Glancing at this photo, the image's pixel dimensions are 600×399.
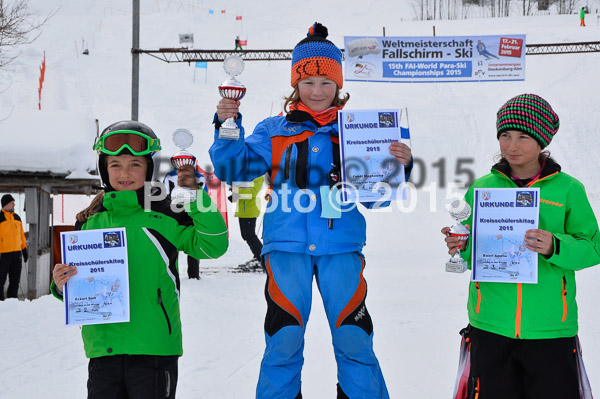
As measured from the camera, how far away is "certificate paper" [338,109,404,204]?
3227mm

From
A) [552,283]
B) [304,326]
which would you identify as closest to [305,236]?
[304,326]

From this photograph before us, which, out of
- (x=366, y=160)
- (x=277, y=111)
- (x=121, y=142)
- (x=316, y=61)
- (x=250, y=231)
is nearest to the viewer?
(x=121, y=142)

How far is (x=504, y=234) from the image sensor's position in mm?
3049

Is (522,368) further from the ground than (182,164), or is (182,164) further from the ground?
(182,164)

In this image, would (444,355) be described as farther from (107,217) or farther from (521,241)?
(107,217)

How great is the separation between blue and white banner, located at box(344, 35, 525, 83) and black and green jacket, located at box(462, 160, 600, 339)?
1362 cm

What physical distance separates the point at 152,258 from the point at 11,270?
9190mm

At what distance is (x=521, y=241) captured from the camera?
3.01m

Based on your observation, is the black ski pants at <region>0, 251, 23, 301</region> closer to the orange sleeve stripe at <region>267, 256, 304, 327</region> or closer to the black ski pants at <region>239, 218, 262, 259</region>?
the black ski pants at <region>239, 218, 262, 259</region>

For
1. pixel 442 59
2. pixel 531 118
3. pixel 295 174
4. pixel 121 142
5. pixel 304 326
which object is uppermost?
pixel 442 59

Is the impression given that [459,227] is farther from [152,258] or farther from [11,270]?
[11,270]

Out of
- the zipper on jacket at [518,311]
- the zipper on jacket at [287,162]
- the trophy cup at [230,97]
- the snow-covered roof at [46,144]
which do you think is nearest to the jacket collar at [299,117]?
the zipper on jacket at [287,162]

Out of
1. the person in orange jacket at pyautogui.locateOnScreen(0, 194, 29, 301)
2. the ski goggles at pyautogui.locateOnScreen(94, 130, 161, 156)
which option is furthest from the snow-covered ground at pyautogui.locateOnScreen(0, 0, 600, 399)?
the ski goggles at pyautogui.locateOnScreen(94, 130, 161, 156)

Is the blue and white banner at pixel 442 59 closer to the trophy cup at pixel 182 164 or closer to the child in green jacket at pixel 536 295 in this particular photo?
the trophy cup at pixel 182 164
